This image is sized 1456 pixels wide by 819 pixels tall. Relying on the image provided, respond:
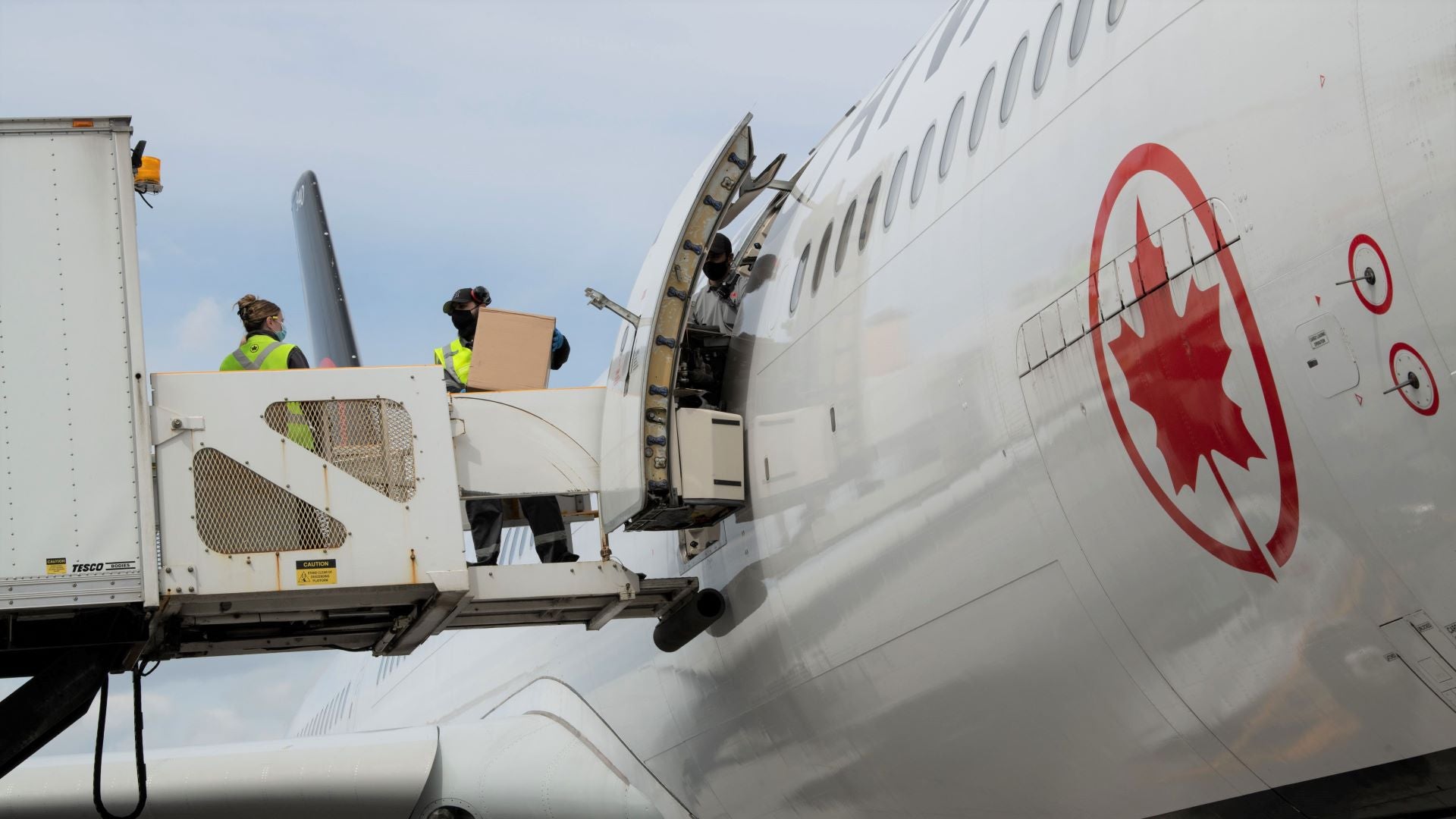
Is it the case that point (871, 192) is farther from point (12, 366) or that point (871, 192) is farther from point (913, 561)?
point (12, 366)

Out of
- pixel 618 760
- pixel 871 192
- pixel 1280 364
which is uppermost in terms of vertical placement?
pixel 871 192

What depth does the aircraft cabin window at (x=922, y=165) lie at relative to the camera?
638cm

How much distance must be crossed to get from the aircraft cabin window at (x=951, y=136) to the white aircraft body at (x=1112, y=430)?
2cm

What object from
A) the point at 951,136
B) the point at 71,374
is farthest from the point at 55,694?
the point at 951,136

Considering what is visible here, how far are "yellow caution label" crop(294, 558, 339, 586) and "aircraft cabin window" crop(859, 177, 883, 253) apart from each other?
268 centimetres

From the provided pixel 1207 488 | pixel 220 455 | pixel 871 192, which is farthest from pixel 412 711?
pixel 1207 488

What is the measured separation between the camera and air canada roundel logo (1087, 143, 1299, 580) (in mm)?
4207

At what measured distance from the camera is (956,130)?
6176 mm

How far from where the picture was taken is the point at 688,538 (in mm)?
8555

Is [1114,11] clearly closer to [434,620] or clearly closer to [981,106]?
[981,106]

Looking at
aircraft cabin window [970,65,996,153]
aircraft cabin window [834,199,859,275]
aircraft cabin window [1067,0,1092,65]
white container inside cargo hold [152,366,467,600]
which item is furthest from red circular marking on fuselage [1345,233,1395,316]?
white container inside cargo hold [152,366,467,600]

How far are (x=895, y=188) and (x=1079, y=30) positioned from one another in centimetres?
154

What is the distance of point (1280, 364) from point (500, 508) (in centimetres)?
545

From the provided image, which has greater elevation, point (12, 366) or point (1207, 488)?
point (12, 366)
